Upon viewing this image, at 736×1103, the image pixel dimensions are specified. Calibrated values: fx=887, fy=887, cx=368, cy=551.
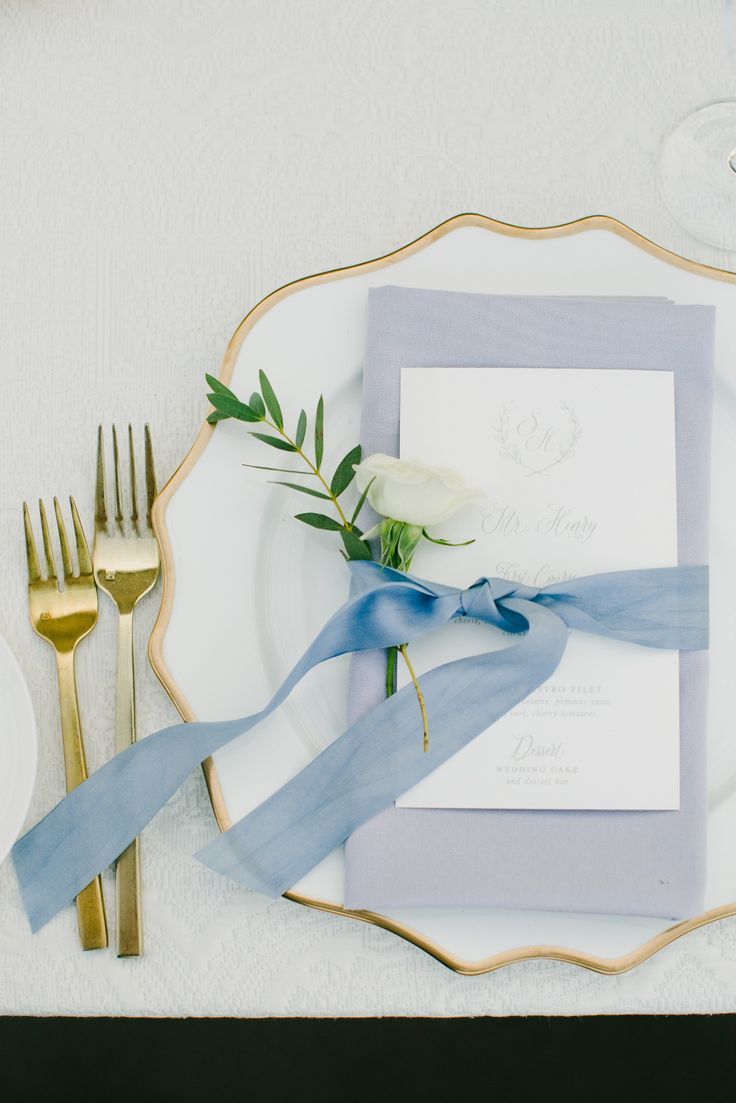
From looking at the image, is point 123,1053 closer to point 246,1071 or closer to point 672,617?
point 246,1071

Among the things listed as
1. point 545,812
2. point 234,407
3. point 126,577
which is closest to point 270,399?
point 234,407

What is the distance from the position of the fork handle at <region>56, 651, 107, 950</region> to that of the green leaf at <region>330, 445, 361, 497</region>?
177 mm

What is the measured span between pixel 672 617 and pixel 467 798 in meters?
0.14

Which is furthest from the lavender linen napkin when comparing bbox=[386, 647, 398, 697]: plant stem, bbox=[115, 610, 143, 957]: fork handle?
bbox=[115, 610, 143, 957]: fork handle

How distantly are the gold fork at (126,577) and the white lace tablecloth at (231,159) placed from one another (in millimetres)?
14

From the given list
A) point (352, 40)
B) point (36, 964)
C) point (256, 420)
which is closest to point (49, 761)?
point (36, 964)

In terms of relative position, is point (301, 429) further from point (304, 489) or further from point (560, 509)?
point (560, 509)

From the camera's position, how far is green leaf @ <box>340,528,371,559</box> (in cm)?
45

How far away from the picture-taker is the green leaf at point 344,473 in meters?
0.46

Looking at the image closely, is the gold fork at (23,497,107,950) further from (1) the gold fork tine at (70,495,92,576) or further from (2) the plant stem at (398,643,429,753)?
(2) the plant stem at (398,643,429,753)

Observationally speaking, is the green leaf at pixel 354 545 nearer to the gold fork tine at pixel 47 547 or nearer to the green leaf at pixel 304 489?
the green leaf at pixel 304 489

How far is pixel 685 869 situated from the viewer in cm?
44

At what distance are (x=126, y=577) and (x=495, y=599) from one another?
205 millimetres

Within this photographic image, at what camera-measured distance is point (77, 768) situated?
48cm
